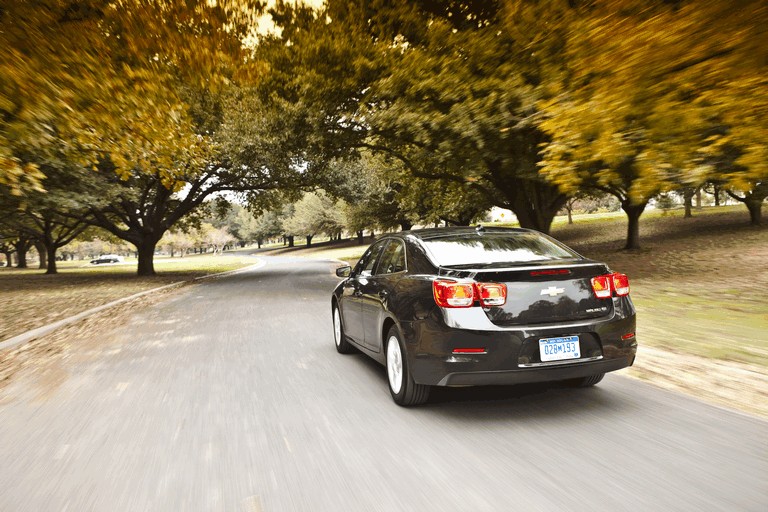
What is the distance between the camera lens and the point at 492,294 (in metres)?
4.08

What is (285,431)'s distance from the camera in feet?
13.5

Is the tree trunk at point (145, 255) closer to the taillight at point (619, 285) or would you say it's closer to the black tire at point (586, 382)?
the black tire at point (586, 382)

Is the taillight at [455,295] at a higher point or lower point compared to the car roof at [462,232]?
lower

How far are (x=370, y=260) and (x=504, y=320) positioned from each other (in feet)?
9.01

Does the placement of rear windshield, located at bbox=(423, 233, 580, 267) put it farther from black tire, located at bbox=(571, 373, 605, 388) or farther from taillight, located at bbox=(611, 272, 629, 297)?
black tire, located at bbox=(571, 373, 605, 388)

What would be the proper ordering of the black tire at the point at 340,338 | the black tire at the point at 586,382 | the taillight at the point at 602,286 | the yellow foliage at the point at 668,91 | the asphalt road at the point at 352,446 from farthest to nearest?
the black tire at the point at 340,338 < the yellow foliage at the point at 668,91 < the black tire at the point at 586,382 < the taillight at the point at 602,286 < the asphalt road at the point at 352,446

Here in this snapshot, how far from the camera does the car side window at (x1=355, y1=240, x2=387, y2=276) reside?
6.27 metres

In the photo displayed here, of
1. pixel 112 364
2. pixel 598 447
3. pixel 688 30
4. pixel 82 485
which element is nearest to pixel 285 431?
pixel 82 485

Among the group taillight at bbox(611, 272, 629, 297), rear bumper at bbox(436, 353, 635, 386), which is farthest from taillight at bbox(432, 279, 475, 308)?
taillight at bbox(611, 272, 629, 297)

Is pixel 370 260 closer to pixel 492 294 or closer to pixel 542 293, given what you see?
pixel 492 294

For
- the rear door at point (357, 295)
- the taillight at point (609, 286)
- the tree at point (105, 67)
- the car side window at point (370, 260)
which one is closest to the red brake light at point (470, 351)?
the taillight at point (609, 286)

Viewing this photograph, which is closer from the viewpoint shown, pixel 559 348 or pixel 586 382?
pixel 559 348

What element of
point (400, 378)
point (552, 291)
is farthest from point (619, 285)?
point (400, 378)

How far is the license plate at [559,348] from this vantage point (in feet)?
13.3
